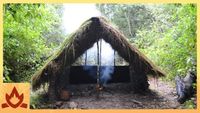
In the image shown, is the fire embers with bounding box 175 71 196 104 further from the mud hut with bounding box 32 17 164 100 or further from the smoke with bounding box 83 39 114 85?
the smoke with bounding box 83 39 114 85

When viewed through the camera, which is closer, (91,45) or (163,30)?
(163,30)

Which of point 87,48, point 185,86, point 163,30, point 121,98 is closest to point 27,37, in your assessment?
point 87,48

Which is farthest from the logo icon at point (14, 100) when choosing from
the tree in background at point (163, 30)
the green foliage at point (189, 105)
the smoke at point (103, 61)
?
the green foliage at point (189, 105)

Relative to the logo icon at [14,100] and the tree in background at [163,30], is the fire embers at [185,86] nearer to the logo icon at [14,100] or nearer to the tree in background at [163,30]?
the tree in background at [163,30]

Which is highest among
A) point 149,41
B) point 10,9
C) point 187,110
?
point 10,9

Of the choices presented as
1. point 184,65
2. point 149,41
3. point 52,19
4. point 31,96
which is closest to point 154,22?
point 149,41

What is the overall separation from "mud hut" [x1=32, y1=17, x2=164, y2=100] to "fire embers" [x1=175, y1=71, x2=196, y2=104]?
284 millimetres

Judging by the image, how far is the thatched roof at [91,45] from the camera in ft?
17.3

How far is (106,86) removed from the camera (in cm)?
540

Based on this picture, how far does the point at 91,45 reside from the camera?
545cm

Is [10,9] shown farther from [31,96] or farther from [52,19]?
[31,96]

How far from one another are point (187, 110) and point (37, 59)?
2.01 metres

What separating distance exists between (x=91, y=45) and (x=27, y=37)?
90 centimetres

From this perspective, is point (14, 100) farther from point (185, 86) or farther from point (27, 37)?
point (185, 86)
